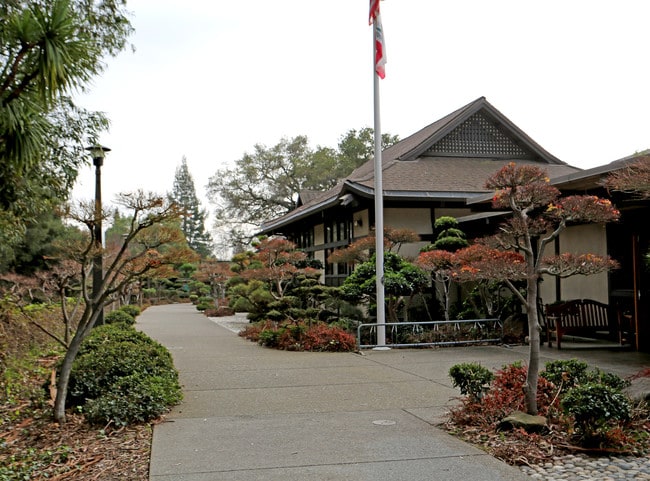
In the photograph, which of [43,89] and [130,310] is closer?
[43,89]

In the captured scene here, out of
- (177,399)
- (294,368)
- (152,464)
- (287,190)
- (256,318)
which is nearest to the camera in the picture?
(152,464)

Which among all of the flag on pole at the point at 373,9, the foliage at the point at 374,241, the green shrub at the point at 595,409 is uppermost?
the flag on pole at the point at 373,9

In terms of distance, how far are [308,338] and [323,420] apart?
252 inches

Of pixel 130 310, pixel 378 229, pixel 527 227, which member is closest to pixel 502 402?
pixel 527 227

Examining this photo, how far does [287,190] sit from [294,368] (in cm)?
3383

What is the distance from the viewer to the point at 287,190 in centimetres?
4331

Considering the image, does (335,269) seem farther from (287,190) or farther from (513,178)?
(287,190)

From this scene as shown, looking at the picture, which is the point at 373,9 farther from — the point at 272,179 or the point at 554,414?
the point at 272,179

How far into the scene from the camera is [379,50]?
1237 centimetres

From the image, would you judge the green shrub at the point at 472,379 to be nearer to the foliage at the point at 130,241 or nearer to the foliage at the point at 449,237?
the foliage at the point at 130,241

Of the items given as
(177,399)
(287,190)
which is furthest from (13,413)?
(287,190)

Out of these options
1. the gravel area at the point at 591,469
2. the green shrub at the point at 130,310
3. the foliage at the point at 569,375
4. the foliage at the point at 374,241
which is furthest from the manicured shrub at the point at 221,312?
the gravel area at the point at 591,469

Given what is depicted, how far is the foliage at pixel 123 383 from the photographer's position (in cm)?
612

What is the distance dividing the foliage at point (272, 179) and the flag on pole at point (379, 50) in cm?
2982
